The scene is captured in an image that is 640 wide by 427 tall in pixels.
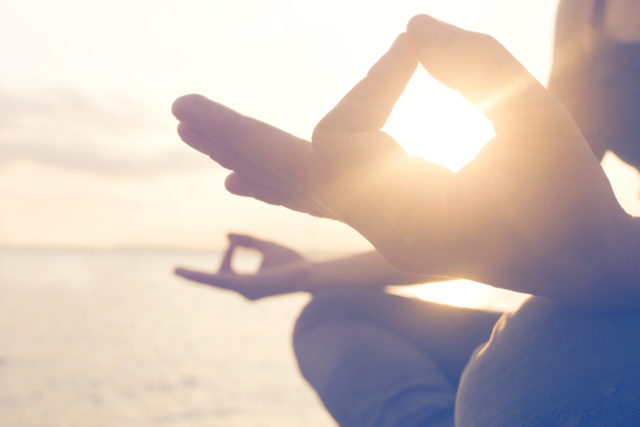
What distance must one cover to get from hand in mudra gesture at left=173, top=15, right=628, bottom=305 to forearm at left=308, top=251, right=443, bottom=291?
1.54 ft

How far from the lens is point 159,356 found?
2.73 meters

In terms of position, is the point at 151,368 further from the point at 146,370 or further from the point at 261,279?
the point at 261,279

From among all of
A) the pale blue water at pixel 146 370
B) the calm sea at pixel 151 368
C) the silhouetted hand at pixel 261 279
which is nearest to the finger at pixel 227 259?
the silhouetted hand at pixel 261 279

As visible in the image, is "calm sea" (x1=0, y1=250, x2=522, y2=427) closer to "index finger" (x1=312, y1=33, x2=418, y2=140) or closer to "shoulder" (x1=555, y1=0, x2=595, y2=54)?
"shoulder" (x1=555, y1=0, x2=595, y2=54)

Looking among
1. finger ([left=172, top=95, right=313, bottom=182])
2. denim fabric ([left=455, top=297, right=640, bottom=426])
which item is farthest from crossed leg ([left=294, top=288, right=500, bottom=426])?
finger ([left=172, top=95, right=313, bottom=182])

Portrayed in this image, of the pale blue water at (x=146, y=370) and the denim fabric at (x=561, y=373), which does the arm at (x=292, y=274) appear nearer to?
the denim fabric at (x=561, y=373)

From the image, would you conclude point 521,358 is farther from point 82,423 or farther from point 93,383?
point 93,383

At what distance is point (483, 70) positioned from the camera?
37 cm

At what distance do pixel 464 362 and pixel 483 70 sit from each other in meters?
0.54

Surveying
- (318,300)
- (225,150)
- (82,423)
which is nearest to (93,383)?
(82,423)

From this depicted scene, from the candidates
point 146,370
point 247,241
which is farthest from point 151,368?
point 247,241

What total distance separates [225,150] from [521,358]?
1.10ft

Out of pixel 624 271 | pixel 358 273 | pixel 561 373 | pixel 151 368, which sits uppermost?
pixel 624 271

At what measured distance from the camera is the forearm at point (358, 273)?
0.89 meters
